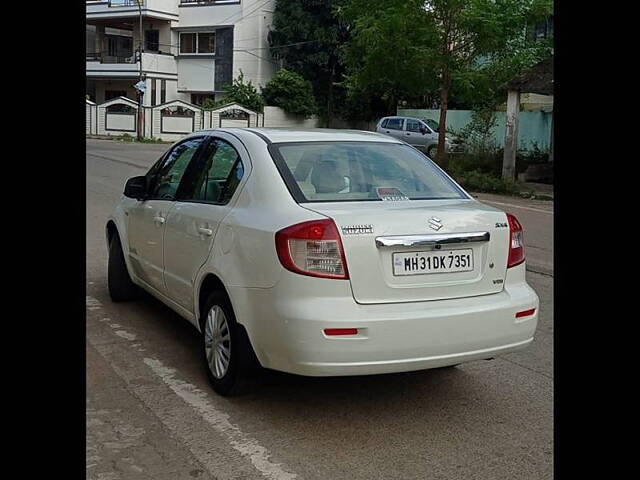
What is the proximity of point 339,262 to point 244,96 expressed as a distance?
4208 cm

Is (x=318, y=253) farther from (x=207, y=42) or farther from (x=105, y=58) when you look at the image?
(x=105, y=58)

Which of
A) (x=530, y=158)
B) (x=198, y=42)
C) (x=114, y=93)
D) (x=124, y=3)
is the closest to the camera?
(x=530, y=158)

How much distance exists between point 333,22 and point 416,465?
4316 centimetres

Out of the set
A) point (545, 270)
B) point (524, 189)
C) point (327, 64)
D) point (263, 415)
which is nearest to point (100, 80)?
point (327, 64)

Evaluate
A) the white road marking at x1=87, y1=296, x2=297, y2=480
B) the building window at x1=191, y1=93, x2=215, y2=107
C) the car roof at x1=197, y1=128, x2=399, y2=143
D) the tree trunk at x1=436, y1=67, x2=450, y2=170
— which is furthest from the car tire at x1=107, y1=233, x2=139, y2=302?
the building window at x1=191, y1=93, x2=215, y2=107

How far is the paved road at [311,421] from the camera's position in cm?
384

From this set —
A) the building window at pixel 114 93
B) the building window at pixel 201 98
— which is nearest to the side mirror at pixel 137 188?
the building window at pixel 201 98

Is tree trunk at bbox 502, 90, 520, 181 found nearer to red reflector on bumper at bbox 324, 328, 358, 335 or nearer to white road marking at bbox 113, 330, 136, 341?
white road marking at bbox 113, 330, 136, 341

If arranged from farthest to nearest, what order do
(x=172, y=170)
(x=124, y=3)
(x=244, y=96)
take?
(x=124, y=3) → (x=244, y=96) → (x=172, y=170)

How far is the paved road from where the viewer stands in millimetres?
3838

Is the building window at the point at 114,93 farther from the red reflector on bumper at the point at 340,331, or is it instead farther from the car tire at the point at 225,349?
the red reflector on bumper at the point at 340,331

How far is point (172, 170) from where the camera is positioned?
600 cm

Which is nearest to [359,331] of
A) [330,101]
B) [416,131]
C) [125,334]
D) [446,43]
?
[125,334]
